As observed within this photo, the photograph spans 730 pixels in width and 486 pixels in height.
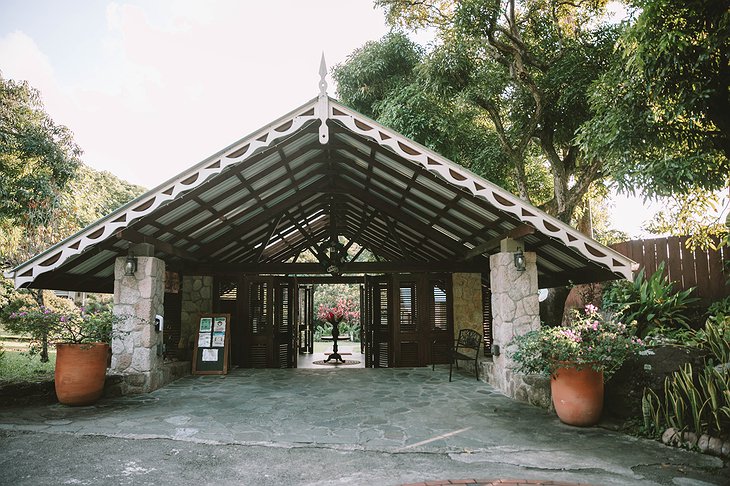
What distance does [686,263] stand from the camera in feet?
27.6

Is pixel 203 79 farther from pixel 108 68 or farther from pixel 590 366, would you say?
pixel 590 366

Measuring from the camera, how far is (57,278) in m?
7.32

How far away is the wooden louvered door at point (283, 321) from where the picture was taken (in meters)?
11.1

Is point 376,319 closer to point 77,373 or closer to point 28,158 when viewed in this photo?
point 77,373

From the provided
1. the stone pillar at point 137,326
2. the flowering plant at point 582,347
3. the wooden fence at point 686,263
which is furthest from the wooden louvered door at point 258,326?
the wooden fence at point 686,263

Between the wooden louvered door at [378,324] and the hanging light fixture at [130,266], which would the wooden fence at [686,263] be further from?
the hanging light fixture at [130,266]

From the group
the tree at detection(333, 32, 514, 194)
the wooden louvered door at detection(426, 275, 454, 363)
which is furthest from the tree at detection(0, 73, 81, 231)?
the wooden louvered door at detection(426, 275, 454, 363)

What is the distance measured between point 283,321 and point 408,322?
3.17 m

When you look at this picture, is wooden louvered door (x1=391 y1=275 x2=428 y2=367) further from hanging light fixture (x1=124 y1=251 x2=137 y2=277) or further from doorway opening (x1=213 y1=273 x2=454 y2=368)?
hanging light fixture (x1=124 y1=251 x2=137 y2=277)

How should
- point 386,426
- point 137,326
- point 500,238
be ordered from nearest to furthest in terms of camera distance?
1. point 386,426
2. point 137,326
3. point 500,238

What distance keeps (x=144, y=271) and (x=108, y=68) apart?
295 inches

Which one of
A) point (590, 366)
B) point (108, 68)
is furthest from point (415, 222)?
point (108, 68)

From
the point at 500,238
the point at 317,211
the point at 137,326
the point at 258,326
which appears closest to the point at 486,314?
the point at 500,238

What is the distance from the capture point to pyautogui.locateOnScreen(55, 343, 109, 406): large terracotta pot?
6219mm
